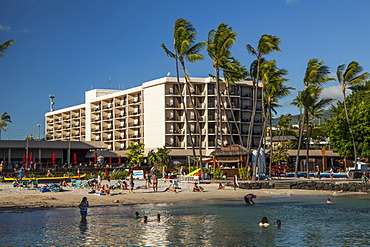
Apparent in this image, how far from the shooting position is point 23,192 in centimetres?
3862

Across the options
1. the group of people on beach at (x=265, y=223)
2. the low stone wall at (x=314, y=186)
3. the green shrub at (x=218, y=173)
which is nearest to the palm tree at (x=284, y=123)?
the green shrub at (x=218, y=173)

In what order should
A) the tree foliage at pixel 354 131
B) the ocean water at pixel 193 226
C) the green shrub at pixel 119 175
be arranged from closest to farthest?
the ocean water at pixel 193 226 < the green shrub at pixel 119 175 < the tree foliage at pixel 354 131

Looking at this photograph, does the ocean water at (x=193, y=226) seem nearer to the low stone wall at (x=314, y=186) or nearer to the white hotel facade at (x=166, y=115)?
the low stone wall at (x=314, y=186)

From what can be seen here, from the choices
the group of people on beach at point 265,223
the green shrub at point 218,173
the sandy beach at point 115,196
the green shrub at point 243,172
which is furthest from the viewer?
the green shrub at point 218,173

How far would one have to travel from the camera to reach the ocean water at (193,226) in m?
20.1

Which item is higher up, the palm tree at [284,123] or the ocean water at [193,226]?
the palm tree at [284,123]

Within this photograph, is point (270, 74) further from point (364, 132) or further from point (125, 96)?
point (125, 96)

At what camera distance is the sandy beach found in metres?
32.0

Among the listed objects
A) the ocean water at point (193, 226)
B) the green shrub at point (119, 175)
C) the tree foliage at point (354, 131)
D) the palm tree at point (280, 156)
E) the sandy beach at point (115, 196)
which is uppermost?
the tree foliage at point (354, 131)

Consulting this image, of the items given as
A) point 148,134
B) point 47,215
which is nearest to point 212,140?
point 148,134

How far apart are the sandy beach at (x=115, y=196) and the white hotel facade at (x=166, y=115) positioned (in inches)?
1609

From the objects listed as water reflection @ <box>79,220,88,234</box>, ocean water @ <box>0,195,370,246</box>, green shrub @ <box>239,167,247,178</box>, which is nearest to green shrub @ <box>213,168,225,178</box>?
green shrub @ <box>239,167,247,178</box>

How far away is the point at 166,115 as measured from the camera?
8794 centimetres

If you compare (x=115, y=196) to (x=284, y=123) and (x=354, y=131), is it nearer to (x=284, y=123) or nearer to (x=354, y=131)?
(x=354, y=131)
